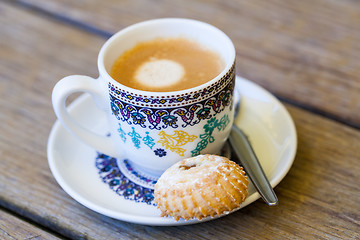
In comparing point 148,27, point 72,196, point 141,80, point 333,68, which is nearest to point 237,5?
point 333,68

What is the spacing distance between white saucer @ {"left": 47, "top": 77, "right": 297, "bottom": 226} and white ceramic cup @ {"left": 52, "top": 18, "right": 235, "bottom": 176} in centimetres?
8

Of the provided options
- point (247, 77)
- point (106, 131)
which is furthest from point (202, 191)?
point (247, 77)

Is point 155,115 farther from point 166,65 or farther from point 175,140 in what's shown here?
point 166,65

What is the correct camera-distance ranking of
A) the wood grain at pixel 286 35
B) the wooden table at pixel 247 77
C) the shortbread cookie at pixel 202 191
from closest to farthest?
the shortbread cookie at pixel 202 191 < the wooden table at pixel 247 77 < the wood grain at pixel 286 35

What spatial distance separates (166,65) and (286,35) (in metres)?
0.54

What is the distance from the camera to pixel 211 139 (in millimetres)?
861

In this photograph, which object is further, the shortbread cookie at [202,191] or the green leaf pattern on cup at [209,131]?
the green leaf pattern on cup at [209,131]

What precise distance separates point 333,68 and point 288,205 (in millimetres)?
535

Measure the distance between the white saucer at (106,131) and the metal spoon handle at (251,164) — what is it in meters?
0.02

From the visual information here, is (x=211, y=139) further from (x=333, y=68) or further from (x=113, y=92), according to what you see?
(x=333, y=68)

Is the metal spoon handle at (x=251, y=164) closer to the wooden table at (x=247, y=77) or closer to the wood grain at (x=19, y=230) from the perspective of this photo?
the wooden table at (x=247, y=77)

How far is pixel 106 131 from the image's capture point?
1073mm

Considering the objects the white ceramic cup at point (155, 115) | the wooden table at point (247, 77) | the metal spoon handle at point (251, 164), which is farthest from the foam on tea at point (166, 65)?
the wooden table at point (247, 77)

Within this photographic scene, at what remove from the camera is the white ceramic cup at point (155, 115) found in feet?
2.54
